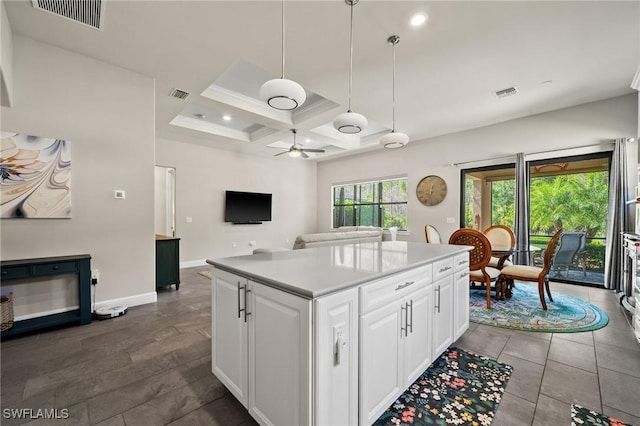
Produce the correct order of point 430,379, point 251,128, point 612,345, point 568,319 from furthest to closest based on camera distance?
1. point 251,128
2. point 568,319
3. point 612,345
4. point 430,379

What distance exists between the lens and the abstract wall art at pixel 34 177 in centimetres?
260

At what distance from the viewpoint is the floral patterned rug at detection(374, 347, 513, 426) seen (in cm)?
152

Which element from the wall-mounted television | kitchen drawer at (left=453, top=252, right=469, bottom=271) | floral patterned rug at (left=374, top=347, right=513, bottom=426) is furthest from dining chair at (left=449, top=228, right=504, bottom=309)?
the wall-mounted television

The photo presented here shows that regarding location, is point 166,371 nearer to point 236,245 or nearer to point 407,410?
point 407,410

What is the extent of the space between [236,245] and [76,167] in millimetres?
4232

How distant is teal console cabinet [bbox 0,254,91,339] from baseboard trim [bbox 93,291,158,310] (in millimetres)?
235

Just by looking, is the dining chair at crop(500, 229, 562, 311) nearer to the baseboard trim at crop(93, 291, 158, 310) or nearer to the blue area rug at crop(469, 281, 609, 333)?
the blue area rug at crop(469, 281, 609, 333)

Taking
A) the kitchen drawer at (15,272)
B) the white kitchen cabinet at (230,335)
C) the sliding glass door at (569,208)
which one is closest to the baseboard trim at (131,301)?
the kitchen drawer at (15,272)

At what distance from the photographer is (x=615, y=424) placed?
4.87 feet

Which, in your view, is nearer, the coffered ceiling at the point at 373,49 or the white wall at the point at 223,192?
the coffered ceiling at the point at 373,49

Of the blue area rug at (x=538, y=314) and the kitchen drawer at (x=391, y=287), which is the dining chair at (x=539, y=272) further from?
the kitchen drawer at (x=391, y=287)

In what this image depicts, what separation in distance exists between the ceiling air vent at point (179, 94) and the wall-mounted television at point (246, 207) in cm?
303

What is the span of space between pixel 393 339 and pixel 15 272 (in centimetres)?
344

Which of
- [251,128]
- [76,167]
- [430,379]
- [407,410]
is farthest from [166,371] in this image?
[251,128]
